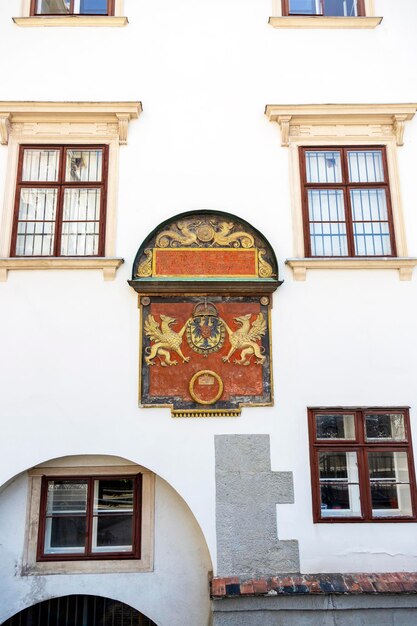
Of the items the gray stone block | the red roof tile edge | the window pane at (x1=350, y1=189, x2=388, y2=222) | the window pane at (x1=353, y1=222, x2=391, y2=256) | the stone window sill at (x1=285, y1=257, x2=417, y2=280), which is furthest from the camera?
the window pane at (x1=350, y1=189, x2=388, y2=222)

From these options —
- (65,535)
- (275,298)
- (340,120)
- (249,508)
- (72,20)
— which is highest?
(72,20)

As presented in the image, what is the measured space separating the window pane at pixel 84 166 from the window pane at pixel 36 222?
1.05 ft

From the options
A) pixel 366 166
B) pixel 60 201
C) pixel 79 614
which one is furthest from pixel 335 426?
pixel 60 201

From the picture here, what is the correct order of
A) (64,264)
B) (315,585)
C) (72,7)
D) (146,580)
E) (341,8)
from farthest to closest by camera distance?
(341,8) < (72,7) < (64,264) < (146,580) < (315,585)

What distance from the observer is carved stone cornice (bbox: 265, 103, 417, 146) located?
6707 mm

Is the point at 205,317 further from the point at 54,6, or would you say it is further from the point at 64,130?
the point at 54,6

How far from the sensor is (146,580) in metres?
5.90

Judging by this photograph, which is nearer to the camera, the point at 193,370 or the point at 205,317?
the point at 193,370

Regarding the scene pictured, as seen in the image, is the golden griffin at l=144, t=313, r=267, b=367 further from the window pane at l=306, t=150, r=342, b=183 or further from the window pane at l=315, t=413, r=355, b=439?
the window pane at l=306, t=150, r=342, b=183

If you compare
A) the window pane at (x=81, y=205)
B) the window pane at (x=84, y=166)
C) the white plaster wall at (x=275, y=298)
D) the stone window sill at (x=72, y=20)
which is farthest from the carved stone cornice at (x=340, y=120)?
the window pane at (x=81, y=205)

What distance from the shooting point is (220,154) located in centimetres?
671

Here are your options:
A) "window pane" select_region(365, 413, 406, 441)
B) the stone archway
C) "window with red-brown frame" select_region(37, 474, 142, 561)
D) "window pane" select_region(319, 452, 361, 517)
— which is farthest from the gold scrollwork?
the stone archway

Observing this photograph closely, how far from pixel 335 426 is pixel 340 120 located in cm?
385

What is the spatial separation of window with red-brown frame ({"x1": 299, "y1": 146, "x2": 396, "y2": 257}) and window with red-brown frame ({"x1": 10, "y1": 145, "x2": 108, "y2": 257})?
2585 millimetres
